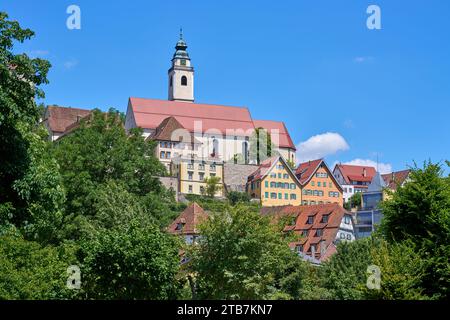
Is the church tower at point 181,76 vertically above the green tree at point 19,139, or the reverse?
the church tower at point 181,76

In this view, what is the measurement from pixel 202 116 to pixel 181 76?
24.9 meters

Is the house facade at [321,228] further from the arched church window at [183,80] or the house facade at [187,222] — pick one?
the arched church window at [183,80]

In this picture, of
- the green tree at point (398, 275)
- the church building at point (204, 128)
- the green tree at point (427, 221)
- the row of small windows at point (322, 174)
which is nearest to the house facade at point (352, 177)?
the church building at point (204, 128)

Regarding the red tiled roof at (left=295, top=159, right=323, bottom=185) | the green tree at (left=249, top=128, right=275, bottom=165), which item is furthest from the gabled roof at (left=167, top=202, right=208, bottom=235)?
the green tree at (left=249, top=128, right=275, bottom=165)

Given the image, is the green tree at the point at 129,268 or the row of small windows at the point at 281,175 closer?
the green tree at the point at 129,268

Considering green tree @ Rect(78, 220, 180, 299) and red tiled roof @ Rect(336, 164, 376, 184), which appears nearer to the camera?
green tree @ Rect(78, 220, 180, 299)

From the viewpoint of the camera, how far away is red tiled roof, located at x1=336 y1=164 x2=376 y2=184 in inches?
6299

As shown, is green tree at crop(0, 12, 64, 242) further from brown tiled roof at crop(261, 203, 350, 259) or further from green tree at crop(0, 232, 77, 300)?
brown tiled roof at crop(261, 203, 350, 259)

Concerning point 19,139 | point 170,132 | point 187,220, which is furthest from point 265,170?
point 19,139

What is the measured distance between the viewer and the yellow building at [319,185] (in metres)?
135

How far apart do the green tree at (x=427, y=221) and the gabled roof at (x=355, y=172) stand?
4915 inches

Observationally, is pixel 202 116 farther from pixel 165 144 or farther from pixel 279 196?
pixel 279 196

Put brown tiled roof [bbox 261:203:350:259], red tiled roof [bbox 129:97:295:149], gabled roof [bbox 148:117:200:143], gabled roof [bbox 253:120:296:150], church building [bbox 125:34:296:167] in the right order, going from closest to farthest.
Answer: brown tiled roof [bbox 261:203:350:259]
gabled roof [bbox 148:117:200:143]
church building [bbox 125:34:296:167]
red tiled roof [bbox 129:97:295:149]
gabled roof [bbox 253:120:296:150]

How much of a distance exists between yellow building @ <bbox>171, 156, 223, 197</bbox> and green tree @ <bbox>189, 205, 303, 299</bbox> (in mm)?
98268
